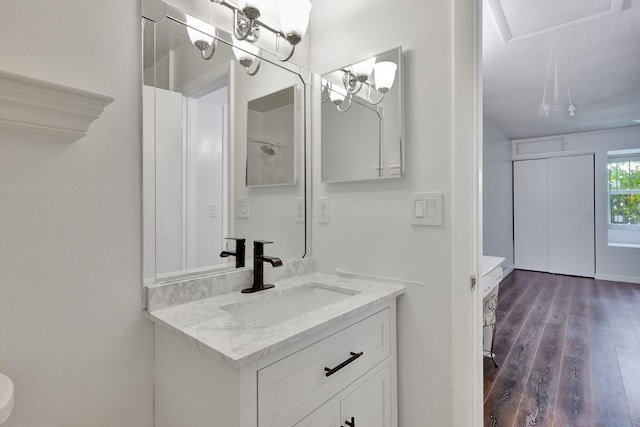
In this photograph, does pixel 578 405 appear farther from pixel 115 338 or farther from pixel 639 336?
pixel 115 338

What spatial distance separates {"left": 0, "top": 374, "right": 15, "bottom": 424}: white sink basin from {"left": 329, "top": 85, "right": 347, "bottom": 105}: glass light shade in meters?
1.47

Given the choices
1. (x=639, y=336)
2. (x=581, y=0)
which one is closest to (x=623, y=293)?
(x=639, y=336)

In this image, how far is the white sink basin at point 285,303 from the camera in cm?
115

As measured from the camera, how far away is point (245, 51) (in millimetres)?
1339

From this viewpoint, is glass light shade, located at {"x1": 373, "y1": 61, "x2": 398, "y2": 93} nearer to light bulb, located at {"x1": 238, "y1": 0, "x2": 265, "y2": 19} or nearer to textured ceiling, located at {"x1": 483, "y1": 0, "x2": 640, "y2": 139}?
light bulb, located at {"x1": 238, "y1": 0, "x2": 265, "y2": 19}

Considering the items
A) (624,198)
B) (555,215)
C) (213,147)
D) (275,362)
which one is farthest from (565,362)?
(624,198)

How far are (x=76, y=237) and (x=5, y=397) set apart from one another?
0.38 m

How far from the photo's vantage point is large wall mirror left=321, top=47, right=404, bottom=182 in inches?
52.3

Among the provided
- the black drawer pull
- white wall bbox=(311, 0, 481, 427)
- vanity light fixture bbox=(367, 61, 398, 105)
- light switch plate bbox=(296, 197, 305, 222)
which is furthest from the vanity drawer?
vanity light fixture bbox=(367, 61, 398, 105)

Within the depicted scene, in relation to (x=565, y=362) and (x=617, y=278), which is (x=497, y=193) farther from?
(x=565, y=362)

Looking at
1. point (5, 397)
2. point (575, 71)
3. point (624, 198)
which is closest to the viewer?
point (5, 397)

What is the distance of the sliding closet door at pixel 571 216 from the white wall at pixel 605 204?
9cm

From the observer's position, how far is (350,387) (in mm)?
1022

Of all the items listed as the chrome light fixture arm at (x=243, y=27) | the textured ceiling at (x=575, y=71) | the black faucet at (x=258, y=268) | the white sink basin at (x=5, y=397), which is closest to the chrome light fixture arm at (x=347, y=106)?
the chrome light fixture arm at (x=243, y=27)
